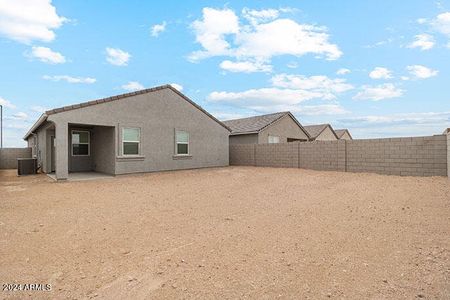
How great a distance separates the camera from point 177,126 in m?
17.4

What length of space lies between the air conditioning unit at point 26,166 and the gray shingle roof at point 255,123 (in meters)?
15.9

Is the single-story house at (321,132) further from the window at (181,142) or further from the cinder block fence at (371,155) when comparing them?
the window at (181,142)

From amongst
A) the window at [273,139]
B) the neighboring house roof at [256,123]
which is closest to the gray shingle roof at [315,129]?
the neighboring house roof at [256,123]

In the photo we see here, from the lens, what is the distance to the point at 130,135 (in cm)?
1518

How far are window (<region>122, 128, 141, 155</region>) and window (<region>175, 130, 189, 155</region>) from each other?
269cm

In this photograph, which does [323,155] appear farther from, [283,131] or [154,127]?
[283,131]

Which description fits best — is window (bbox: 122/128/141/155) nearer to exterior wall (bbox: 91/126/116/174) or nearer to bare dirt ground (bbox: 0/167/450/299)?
exterior wall (bbox: 91/126/116/174)

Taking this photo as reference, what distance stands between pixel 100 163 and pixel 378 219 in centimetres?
1493

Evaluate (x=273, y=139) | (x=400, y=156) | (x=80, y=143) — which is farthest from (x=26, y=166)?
(x=400, y=156)

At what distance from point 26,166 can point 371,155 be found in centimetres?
2019

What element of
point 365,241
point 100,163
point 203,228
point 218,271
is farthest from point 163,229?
point 100,163

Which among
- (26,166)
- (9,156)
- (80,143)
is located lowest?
(26,166)

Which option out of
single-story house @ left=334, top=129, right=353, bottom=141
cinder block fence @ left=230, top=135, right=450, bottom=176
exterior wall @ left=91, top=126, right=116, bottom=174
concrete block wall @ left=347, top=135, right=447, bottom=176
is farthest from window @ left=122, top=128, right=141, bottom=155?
single-story house @ left=334, top=129, right=353, bottom=141

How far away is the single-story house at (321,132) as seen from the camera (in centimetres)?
3352
